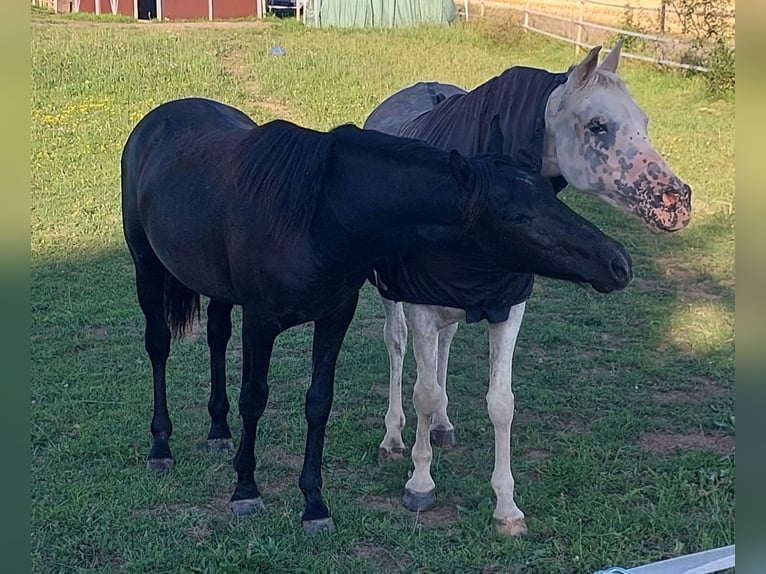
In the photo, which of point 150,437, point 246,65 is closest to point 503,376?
point 150,437

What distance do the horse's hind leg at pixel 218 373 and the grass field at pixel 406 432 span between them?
0.11 metres

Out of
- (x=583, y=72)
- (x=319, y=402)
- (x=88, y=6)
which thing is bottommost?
(x=319, y=402)

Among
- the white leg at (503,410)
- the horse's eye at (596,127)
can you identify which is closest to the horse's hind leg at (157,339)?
the white leg at (503,410)

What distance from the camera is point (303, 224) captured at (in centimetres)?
324

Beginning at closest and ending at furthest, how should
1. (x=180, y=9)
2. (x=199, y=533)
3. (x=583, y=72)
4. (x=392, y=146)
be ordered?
(x=583, y=72) < (x=392, y=146) < (x=199, y=533) < (x=180, y=9)

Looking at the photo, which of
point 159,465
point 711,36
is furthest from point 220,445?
point 711,36

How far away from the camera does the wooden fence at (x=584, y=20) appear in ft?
52.6

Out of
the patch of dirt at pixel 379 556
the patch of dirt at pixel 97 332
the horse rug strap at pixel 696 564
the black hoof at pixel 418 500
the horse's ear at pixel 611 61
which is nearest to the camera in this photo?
the horse rug strap at pixel 696 564

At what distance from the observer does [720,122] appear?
12.5 meters

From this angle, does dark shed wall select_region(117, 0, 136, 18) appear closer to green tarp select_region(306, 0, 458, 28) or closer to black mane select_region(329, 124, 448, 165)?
green tarp select_region(306, 0, 458, 28)

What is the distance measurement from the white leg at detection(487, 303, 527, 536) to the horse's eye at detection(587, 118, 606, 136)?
839 millimetres

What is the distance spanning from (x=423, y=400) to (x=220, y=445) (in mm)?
1149

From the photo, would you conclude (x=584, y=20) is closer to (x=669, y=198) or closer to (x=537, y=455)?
(x=537, y=455)

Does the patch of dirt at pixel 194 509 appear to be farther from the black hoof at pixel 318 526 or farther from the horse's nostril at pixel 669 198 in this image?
the horse's nostril at pixel 669 198
